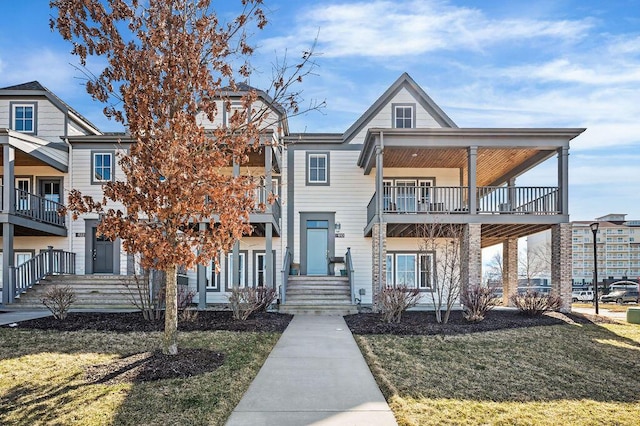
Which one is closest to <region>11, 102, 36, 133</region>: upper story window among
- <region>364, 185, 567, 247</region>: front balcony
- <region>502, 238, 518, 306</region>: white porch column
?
<region>364, 185, 567, 247</region>: front balcony

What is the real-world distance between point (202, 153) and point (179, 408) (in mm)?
3613

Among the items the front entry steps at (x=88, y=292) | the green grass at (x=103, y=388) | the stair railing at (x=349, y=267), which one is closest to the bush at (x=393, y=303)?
the stair railing at (x=349, y=267)

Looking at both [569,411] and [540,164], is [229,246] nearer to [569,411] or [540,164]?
[569,411]

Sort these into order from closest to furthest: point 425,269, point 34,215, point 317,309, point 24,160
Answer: point 317,309 < point 34,215 < point 24,160 < point 425,269

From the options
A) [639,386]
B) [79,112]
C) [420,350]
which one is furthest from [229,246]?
[79,112]

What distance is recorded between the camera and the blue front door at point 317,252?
1822 centimetres

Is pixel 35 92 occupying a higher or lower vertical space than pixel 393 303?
higher

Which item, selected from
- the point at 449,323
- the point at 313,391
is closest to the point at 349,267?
the point at 449,323

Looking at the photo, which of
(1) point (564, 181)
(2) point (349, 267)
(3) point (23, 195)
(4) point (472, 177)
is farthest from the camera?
(3) point (23, 195)

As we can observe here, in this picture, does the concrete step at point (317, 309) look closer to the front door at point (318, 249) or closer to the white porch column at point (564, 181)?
the front door at point (318, 249)

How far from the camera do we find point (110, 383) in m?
5.85

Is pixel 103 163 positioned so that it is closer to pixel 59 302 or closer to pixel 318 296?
pixel 59 302

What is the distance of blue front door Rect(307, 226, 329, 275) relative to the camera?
18.2 meters

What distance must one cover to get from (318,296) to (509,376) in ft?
29.5
